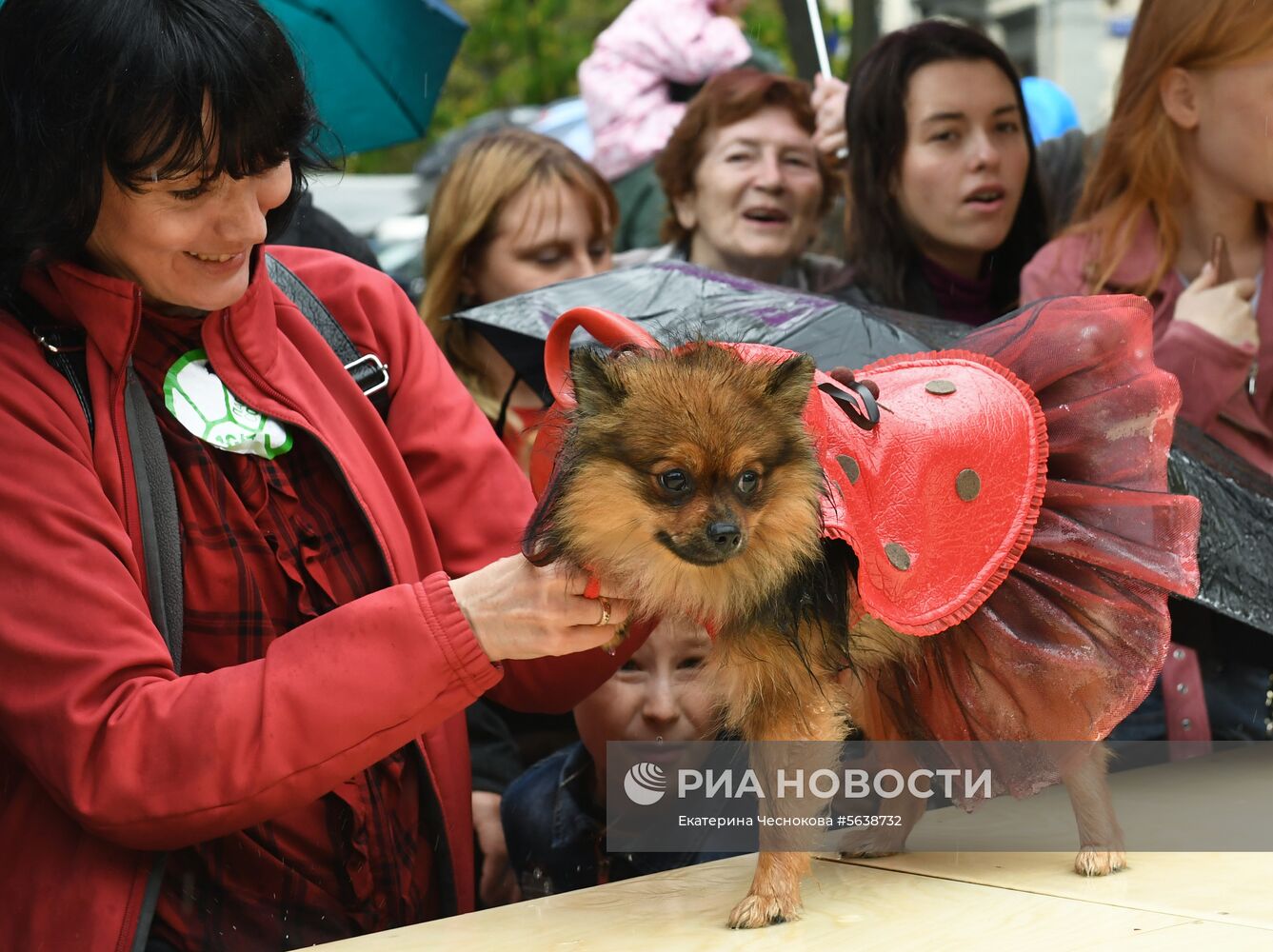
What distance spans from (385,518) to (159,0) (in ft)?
2.86

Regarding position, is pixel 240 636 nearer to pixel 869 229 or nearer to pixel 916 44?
pixel 869 229

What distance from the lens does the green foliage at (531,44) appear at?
38.4ft

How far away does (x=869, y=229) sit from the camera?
3.79m

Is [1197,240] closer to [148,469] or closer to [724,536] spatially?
[724,536]

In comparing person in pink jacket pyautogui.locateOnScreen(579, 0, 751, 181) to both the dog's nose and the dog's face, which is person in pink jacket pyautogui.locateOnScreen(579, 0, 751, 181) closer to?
the dog's face

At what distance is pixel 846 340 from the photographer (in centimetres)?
273

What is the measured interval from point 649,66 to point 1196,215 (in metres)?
2.81

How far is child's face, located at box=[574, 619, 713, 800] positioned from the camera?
270cm

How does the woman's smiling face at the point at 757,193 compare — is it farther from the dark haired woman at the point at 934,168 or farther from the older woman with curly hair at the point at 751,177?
the dark haired woman at the point at 934,168

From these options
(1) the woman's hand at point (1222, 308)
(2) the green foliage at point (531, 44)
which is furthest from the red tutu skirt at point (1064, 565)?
(2) the green foliage at point (531, 44)

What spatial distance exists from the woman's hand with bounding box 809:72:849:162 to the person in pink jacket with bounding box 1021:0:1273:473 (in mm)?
1032

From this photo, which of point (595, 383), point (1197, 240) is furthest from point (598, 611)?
point (1197, 240)

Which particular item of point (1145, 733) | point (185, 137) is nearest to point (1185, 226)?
point (1145, 733)

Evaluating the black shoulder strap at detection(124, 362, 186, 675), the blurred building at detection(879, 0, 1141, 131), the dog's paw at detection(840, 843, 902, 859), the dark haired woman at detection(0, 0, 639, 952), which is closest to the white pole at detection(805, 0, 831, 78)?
the dark haired woman at detection(0, 0, 639, 952)
